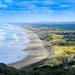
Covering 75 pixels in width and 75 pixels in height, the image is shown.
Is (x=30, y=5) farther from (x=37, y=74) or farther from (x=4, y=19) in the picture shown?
(x=37, y=74)

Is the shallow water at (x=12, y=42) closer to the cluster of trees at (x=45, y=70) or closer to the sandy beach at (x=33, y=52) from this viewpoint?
the sandy beach at (x=33, y=52)

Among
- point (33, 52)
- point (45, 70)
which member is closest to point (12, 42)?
point (33, 52)

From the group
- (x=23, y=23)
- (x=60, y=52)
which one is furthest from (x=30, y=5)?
(x=60, y=52)

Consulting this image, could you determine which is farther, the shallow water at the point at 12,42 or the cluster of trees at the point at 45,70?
the shallow water at the point at 12,42

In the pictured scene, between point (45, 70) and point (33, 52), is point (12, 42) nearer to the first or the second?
point (33, 52)

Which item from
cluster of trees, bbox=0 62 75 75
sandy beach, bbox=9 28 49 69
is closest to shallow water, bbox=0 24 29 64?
sandy beach, bbox=9 28 49 69

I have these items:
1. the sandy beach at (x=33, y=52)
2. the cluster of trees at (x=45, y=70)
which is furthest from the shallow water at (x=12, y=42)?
the cluster of trees at (x=45, y=70)
